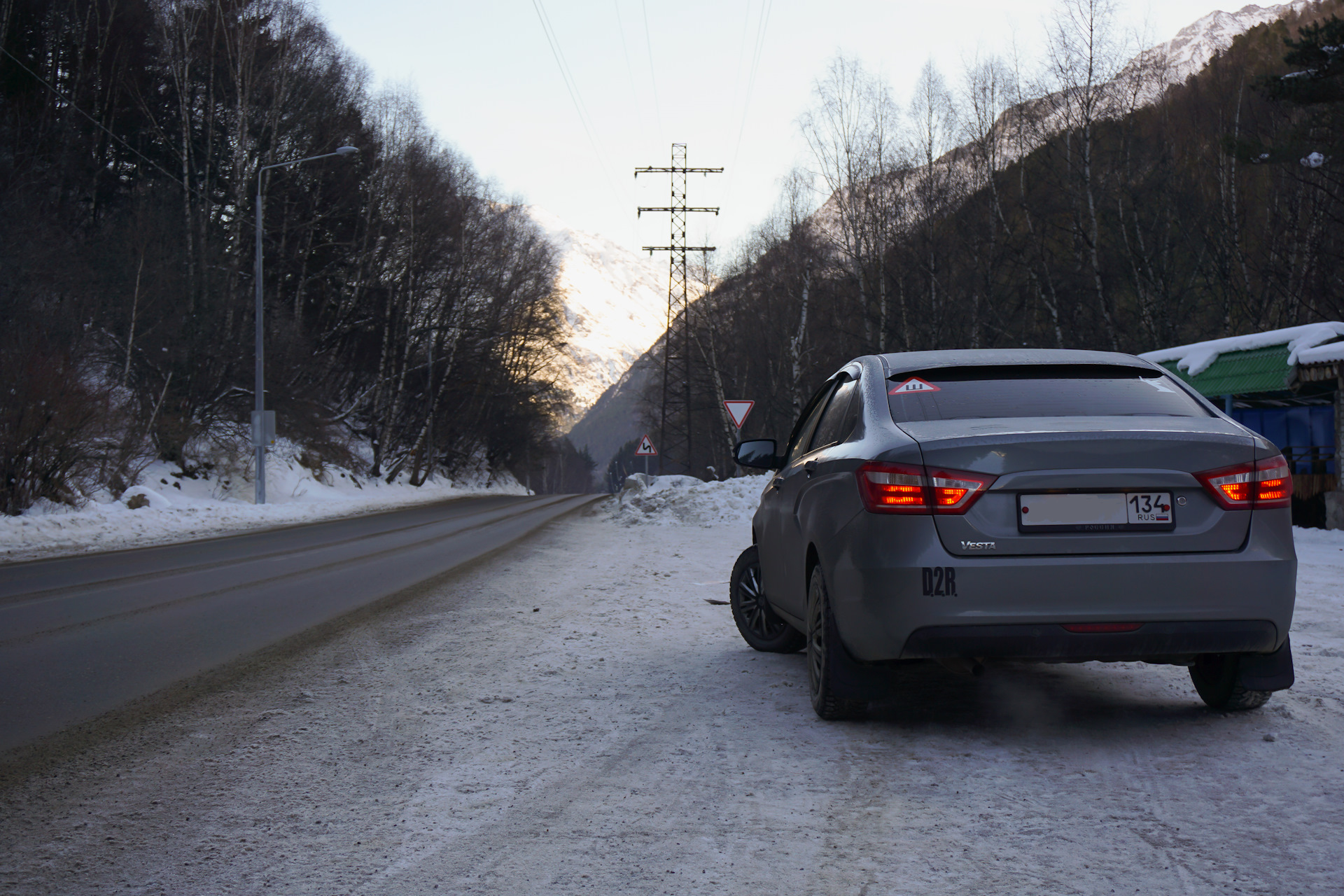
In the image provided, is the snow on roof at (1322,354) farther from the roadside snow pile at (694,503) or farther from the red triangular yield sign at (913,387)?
the red triangular yield sign at (913,387)

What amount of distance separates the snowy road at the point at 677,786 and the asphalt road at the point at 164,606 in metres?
0.68

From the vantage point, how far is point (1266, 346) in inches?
591

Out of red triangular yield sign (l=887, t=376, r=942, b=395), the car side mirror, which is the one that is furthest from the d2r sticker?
the car side mirror

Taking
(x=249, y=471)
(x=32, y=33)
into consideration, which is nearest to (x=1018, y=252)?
(x=249, y=471)

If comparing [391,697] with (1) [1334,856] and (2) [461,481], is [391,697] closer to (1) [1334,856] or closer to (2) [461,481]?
(1) [1334,856]

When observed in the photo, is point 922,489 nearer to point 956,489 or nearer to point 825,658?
point 956,489

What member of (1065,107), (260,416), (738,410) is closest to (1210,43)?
(1065,107)

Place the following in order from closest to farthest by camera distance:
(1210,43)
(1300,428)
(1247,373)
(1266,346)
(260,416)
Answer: (1266,346) → (1247,373) → (1300,428) → (260,416) → (1210,43)

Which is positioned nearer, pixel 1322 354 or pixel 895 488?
pixel 895 488

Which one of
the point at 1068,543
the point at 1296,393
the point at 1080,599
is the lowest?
the point at 1080,599

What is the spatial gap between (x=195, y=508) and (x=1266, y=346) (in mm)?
20261

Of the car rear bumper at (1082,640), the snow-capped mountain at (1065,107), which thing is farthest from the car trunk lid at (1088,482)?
the snow-capped mountain at (1065,107)

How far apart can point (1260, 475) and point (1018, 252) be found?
87.6 ft

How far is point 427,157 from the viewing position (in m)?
41.8
